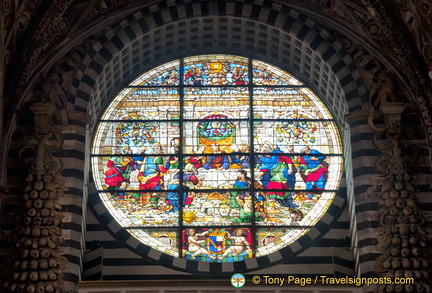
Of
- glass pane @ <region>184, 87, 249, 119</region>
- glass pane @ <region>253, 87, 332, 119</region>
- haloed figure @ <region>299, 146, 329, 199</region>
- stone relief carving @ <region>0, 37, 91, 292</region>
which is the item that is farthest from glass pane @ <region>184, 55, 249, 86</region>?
stone relief carving @ <region>0, 37, 91, 292</region>

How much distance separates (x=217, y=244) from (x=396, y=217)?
12.3 ft

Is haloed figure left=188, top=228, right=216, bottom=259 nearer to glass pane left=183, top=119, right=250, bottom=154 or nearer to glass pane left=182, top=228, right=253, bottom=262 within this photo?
glass pane left=182, top=228, right=253, bottom=262

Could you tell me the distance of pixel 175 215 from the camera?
2100cm

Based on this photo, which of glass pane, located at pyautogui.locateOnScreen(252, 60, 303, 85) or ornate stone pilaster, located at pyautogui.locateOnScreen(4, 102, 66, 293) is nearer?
ornate stone pilaster, located at pyautogui.locateOnScreen(4, 102, 66, 293)

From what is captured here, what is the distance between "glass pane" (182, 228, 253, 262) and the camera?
2056cm

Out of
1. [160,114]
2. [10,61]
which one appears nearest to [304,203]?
[160,114]

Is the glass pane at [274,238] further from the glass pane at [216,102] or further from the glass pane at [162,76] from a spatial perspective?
the glass pane at [162,76]

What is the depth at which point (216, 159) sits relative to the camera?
71.3 ft

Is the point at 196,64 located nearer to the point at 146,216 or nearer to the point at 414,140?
the point at 146,216

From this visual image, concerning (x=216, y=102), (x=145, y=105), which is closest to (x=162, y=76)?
(x=145, y=105)

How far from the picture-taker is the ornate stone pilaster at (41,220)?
61.8 ft

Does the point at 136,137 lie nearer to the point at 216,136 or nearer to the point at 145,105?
the point at 145,105

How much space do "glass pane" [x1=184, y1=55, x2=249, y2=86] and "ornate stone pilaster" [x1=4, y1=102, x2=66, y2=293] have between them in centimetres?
387

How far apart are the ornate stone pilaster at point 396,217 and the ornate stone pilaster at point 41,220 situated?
6.19m
